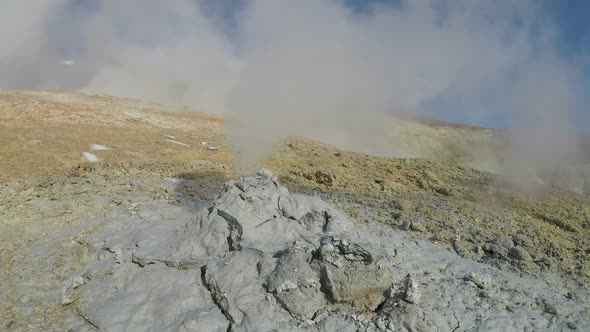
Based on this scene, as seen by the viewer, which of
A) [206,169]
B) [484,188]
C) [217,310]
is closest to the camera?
[217,310]

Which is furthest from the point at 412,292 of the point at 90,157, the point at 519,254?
the point at 90,157

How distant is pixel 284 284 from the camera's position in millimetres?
5945

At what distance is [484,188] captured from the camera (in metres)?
12.0

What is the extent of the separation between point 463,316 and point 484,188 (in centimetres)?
708

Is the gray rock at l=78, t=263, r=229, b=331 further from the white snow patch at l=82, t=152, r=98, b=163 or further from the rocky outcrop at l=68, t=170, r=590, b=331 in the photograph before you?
the white snow patch at l=82, t=152, r=98, b=163

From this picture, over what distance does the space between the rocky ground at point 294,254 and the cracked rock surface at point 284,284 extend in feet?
0.07

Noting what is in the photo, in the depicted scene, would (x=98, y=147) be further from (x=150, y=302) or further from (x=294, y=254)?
(x=294, y=254)

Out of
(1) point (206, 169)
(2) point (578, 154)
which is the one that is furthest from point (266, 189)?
(2) point (578, 154)

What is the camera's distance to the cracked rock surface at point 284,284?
572 cm

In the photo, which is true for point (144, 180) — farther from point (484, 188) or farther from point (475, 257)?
point (484, 188)

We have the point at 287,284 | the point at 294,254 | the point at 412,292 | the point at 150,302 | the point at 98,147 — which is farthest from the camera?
the point at 98,147

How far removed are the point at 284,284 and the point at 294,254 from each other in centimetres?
45

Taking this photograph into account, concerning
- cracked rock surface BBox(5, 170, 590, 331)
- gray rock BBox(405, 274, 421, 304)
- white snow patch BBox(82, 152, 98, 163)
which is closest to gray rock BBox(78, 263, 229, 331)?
Answer: cracked rock surface BBox(5, 170, 590, 331)

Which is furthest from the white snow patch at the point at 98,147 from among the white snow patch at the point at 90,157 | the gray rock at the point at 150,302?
the gray rock at the point at 150,302
